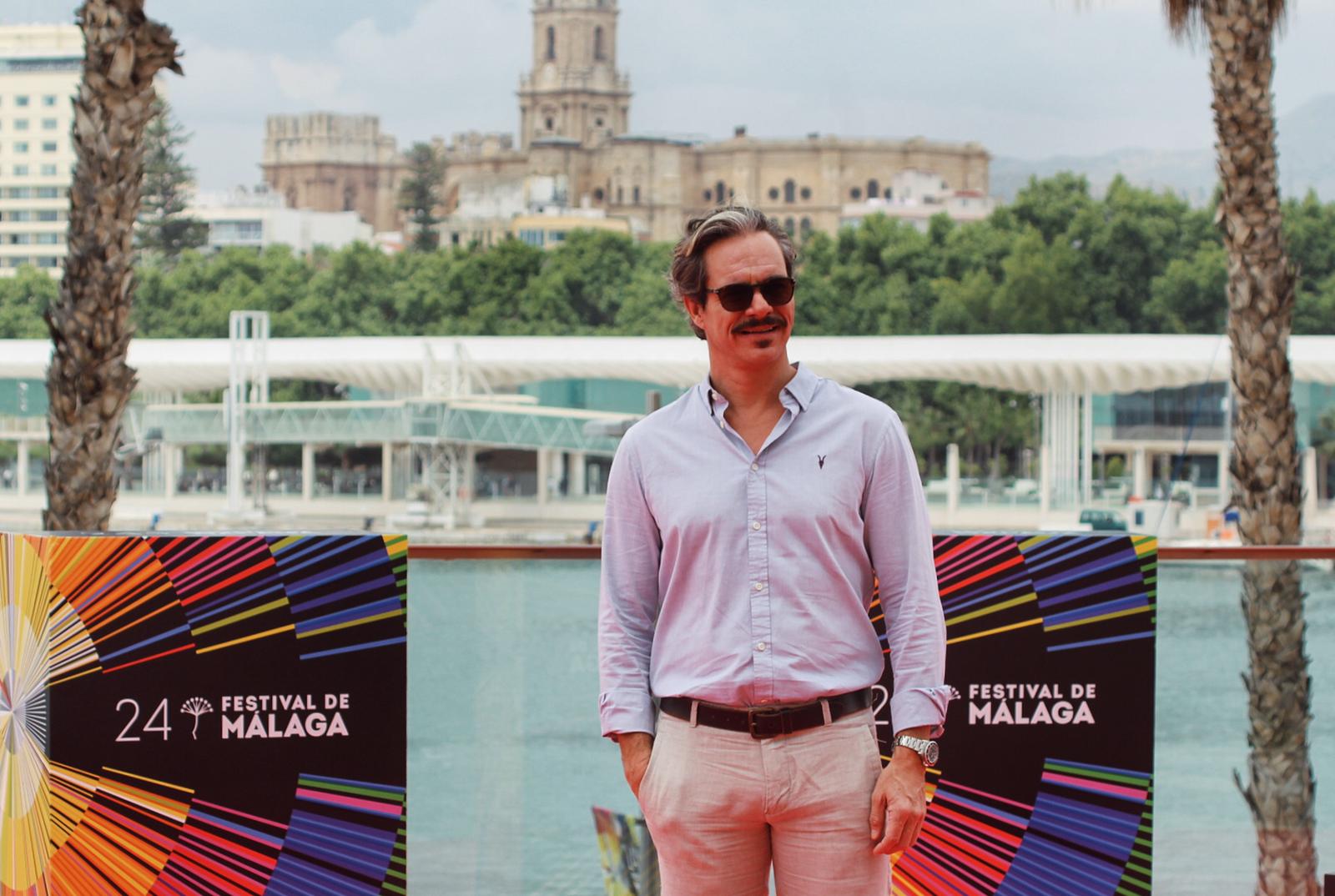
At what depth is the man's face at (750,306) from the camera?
6.66 ft

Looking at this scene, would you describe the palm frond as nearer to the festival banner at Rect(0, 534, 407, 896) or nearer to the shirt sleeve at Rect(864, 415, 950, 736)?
the festival banner at Rect(0, 534, 407, 896)

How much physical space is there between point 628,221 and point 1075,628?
323 feet

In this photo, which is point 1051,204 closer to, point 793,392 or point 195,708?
point 195,708

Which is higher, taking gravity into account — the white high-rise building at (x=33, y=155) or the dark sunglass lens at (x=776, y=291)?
the white high-rise building at (x=33, y=155)

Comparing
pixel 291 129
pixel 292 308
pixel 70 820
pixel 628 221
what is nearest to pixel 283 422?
pixel 292 308

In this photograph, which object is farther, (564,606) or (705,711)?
(564,606)

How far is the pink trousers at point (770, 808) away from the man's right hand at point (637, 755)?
0.02 m

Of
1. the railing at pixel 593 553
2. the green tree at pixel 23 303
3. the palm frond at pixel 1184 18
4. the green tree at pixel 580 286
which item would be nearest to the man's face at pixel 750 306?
the railing at pixel 593 553

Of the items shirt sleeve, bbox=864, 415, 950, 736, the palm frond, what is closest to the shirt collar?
shirt sleeve, bbox=864, 415, 950, 736

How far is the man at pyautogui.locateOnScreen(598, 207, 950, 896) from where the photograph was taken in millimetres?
1964

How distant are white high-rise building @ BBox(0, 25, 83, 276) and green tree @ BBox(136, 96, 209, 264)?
511cm

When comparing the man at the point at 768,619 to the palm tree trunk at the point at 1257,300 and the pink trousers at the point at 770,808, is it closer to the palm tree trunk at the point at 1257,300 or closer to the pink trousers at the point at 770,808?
the pink trousers at the point at 770,808

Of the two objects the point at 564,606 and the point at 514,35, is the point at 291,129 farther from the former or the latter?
the point at 564,606

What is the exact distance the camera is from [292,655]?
2.81m
